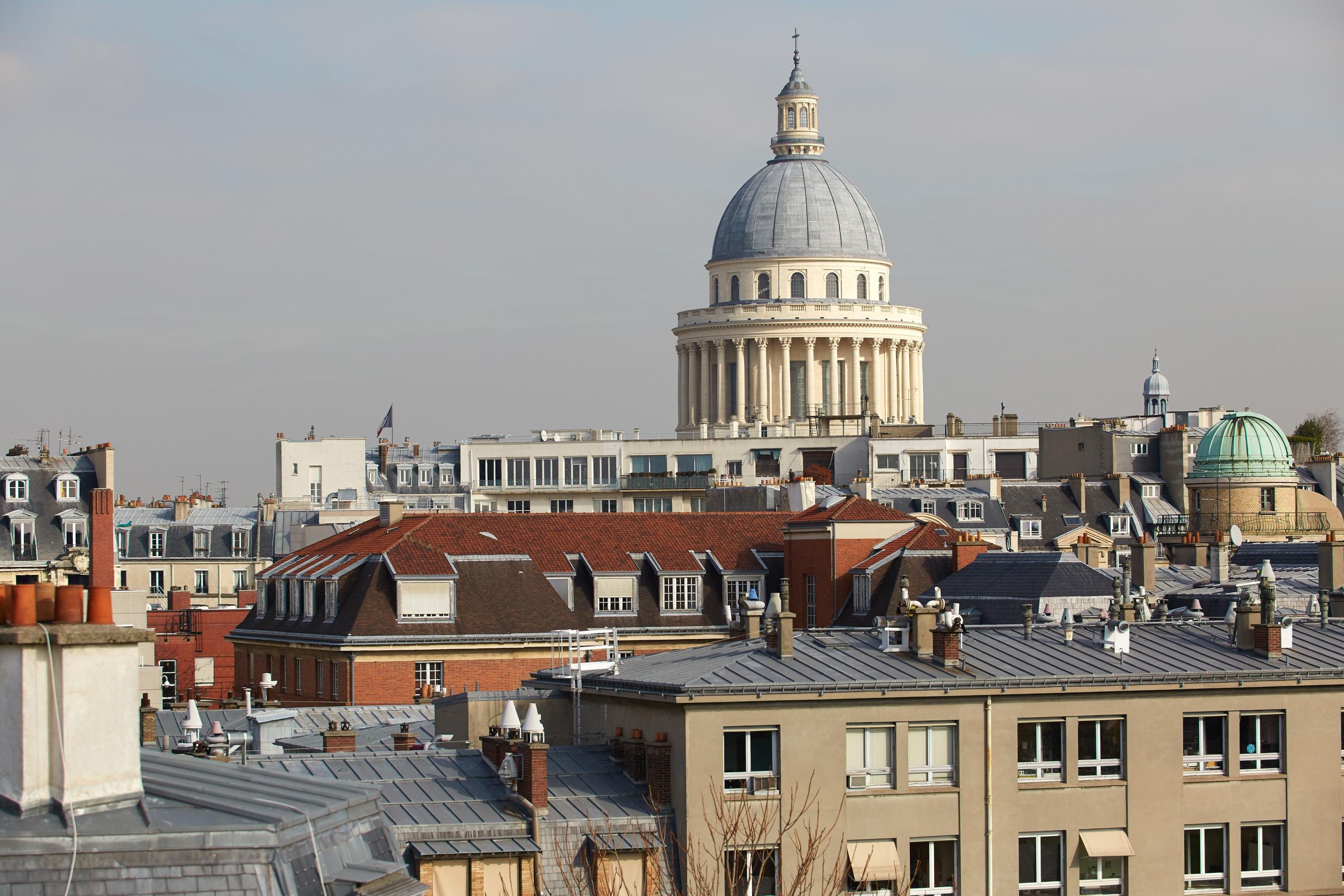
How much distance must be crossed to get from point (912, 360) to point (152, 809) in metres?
147

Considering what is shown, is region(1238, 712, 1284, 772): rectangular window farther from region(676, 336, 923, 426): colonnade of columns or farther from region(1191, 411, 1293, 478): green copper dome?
region(676, 336, 923, 426): colonnade of columns

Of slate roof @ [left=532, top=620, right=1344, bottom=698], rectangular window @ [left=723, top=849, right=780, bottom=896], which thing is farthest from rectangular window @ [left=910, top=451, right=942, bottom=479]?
rectangular window @ [left=723, top=849, right=780, bottom=896]

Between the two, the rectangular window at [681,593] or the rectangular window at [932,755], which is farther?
the rectangular window at [681,593]

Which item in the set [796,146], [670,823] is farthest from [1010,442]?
[670,823]

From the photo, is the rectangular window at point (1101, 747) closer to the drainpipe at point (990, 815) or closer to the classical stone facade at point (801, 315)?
the drainpipe at point (990, 815)

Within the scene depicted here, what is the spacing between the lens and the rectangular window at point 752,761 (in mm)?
27984

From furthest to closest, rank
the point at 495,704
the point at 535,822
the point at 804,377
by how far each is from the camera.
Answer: the point at 804,377, the point at 495,704, the point at 535,822

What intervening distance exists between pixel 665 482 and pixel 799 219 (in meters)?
34.5

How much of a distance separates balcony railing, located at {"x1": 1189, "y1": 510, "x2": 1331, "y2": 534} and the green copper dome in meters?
2.02

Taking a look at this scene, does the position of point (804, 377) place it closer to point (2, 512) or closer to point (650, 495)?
point (650, 495)

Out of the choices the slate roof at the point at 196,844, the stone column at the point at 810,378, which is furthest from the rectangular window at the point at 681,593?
the stone column at the point at 810,378

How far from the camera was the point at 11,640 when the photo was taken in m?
12.1

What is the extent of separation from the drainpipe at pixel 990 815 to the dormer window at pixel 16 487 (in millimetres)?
47812

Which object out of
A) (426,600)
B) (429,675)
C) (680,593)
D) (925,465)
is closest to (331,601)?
(426,600)
